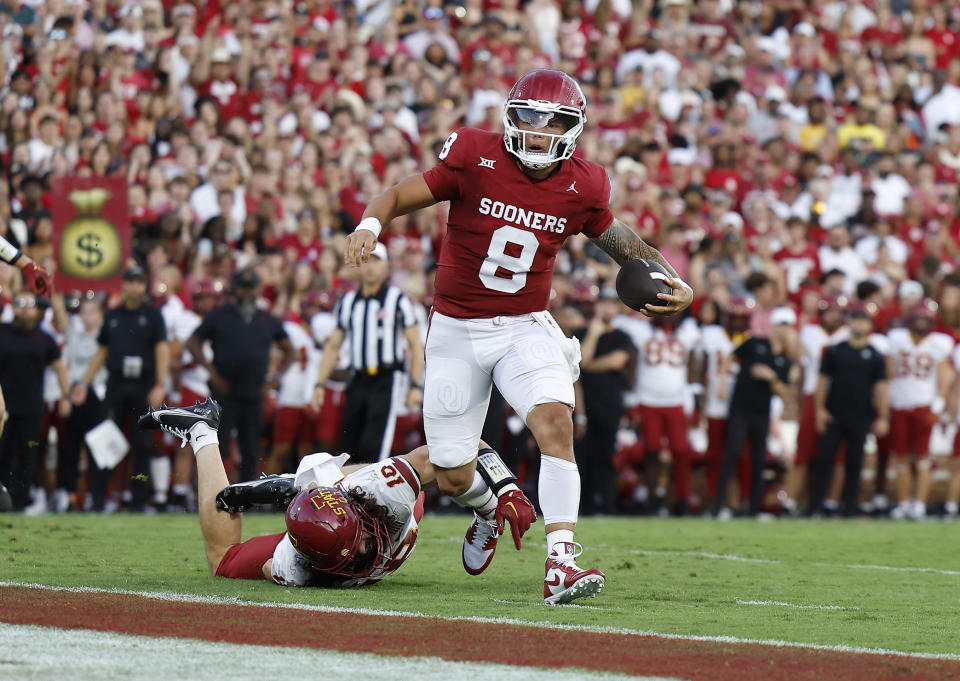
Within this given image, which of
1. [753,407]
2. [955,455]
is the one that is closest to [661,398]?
[753,407]

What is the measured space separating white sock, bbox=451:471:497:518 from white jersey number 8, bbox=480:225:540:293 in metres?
0.77

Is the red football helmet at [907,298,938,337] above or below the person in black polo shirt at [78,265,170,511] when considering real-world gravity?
above

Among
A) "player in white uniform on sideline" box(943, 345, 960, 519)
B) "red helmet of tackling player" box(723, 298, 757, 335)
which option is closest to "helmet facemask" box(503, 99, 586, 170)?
"red helmet of tackling player" box(723, 298, 757, 335)

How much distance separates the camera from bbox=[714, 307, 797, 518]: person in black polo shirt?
461 inches

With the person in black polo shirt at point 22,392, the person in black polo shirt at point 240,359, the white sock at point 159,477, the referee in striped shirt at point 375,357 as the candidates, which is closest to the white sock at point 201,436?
the referee in striped shirt at point 375,357

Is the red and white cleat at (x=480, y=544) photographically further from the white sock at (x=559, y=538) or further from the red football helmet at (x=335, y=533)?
the white sock at (x=559, y=538)

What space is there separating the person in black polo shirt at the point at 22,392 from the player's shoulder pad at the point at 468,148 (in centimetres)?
553

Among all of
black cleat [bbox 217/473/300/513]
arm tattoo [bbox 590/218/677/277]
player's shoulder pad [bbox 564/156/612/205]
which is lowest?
black cleat [bbox 217/473/300/513]

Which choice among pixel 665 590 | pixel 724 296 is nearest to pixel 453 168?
pixel 665 590

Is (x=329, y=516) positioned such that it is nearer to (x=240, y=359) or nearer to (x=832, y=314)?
(x=240, y=359)

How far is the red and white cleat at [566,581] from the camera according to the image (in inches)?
217

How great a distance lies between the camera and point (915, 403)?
12.3m

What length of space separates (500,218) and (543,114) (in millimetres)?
419

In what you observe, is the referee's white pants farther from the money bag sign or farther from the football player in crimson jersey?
the money bag sign
